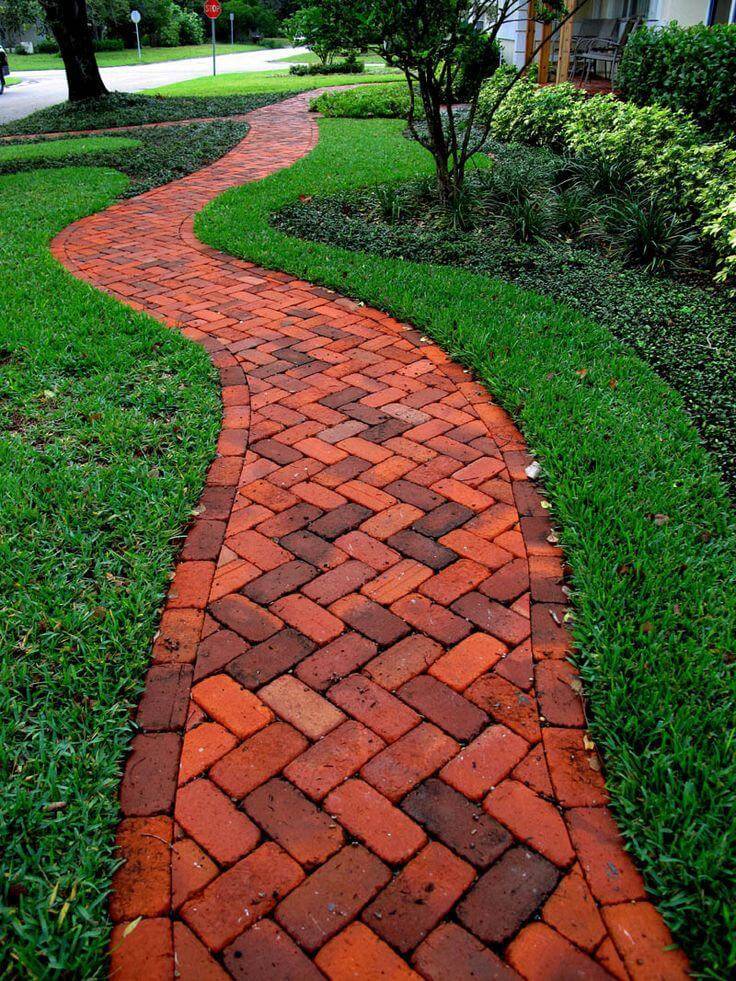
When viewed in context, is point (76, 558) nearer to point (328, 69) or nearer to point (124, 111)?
point (124, 111)

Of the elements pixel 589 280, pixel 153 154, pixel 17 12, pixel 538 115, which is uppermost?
pixel 17 12

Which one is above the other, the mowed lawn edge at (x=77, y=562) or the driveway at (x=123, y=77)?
the driveway at (x=123, y=77)

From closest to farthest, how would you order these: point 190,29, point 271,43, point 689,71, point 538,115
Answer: point 689,71 < point 538,115 < point 190,29 < point 271,43

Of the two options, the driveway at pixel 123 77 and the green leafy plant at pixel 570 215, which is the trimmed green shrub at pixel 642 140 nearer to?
the green leafy plant at pixel 570 215

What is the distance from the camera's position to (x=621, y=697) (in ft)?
7.72

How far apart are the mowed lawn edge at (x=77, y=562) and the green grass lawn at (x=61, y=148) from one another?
6.20 meters

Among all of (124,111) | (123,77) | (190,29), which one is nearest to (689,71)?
(124,111)

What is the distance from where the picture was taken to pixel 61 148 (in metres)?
11.5

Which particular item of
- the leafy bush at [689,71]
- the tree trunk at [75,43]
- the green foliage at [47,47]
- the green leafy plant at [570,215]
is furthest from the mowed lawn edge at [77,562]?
the green foliage at [47,47]

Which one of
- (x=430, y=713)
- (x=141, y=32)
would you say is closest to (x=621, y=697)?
(x=430, y=713)

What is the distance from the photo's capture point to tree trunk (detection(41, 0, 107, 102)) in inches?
583

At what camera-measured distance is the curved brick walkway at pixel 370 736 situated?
1857 mm

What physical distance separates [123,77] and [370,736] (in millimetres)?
28220

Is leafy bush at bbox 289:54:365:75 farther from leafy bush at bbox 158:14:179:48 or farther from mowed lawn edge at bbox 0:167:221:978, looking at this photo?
mowed lawn edge at bbox 0:167:221:978
